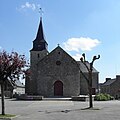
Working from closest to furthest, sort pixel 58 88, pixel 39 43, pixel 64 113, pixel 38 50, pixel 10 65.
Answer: pixel 10 65 < pixel 64 113 < pixel 58 88 < pixel 38 50 < pixel 39 43

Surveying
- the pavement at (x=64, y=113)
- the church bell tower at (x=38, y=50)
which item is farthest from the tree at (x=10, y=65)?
the church bell tower at (x=38, y=50)

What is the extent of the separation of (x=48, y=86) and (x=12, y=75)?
35.2 metres

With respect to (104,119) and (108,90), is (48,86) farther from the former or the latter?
(104,119)

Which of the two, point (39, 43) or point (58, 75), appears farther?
point (39, 43)

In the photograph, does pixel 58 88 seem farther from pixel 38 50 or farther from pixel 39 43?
pixel 39 43

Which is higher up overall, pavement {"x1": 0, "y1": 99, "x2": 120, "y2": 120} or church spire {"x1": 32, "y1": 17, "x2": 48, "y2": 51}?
church spire {"x1": 32, "y1": 17, "x2": 48, "y2": 51}

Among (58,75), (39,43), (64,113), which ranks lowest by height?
(64,113)

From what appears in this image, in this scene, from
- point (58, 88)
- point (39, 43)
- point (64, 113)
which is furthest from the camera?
point (39, 43)

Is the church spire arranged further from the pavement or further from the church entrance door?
the pavement

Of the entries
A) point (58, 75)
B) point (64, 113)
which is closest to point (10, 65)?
point (64, 113)

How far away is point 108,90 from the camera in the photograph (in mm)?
79938

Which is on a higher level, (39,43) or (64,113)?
(39,43)

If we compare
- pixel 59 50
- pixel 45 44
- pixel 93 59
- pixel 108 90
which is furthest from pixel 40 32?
pixel 93 59

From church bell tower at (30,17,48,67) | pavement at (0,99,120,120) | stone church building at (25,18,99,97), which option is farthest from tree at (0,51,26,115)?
church bell tower at (30,17,48,67)
